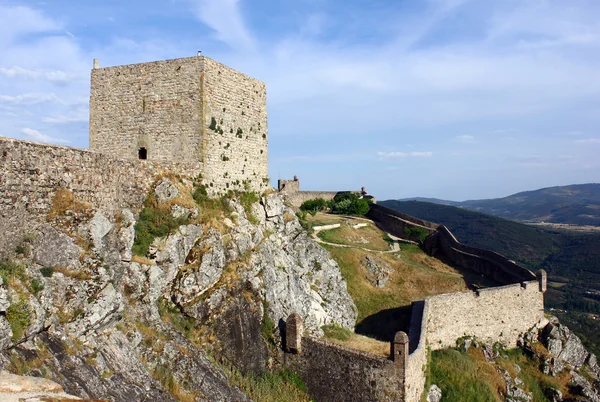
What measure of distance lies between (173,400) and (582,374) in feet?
80.1

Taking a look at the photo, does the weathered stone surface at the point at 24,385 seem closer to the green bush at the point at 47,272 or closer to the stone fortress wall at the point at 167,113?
the green bush at the point at 47,272

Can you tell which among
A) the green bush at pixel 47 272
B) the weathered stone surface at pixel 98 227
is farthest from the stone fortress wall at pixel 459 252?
the green bush at pixel 47 272

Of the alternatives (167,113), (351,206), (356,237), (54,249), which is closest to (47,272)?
(54,249)

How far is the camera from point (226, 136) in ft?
73.4

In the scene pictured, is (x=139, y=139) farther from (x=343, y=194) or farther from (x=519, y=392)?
(x=343, y=194)

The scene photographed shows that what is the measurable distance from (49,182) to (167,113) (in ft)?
25.8

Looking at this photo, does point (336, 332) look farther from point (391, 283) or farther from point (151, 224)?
point (151, 224)

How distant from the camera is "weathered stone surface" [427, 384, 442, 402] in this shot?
22.1 m

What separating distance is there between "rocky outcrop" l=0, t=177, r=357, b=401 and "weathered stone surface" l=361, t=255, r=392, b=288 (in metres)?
7.11

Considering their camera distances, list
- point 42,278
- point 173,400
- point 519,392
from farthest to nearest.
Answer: point 519,392
point 173,400
point 42,278

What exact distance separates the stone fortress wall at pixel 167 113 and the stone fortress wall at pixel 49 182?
3.18 metres

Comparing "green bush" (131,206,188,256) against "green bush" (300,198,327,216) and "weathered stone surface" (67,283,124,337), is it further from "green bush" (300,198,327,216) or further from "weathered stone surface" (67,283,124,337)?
"green bush" (300,198,327,216)

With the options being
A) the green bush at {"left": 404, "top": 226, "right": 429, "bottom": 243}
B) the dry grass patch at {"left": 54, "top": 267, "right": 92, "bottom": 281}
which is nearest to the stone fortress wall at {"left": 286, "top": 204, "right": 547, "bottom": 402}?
the green bush at {"left": 404, "top": 226, "right": 429, "bottom": 243}

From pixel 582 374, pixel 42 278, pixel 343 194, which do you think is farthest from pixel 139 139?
pixel 343 194
